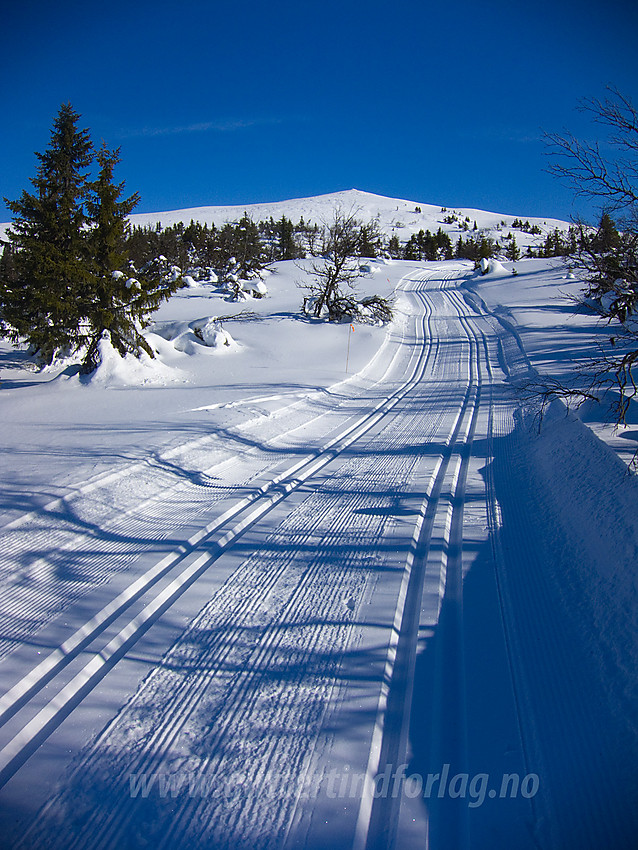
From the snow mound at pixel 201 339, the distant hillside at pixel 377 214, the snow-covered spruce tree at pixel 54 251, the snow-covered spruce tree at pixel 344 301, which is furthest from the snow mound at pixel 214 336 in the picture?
the distant hillside at pixel 377 214

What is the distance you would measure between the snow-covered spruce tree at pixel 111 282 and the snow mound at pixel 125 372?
0.56 meters

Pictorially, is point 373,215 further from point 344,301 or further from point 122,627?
point 122,627

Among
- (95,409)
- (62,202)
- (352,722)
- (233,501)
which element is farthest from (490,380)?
(62,202)

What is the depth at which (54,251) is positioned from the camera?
11.5 m

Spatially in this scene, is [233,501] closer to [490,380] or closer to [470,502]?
[470,502]

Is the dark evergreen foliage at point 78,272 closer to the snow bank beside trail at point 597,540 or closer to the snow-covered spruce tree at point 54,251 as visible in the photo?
the snow-covered spruce tree at point 54,251

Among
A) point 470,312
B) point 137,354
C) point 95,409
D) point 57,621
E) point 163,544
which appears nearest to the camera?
point 57,621

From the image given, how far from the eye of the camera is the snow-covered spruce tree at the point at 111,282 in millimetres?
12141

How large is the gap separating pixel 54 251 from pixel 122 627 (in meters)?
12.1

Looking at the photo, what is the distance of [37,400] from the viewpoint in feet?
31.7

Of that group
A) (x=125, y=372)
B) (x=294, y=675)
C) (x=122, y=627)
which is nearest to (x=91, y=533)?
(x=122, y=627)

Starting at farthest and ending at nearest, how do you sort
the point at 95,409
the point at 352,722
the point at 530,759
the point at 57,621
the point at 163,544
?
the point at 95,409 → the point at 163,544 → the point at 57,621 → the point at 352,722 → the point at 530,759

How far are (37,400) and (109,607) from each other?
8.23 meters

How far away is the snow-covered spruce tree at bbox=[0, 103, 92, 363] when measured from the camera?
461 inches
